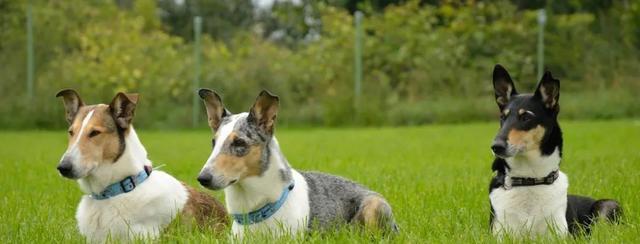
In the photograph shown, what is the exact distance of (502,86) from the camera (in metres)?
6.41

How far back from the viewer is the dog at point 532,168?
5.90 metres

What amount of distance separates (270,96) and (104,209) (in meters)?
1.28

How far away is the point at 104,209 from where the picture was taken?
5.83m

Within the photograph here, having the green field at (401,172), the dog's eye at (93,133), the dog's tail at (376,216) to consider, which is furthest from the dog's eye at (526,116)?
the dog's eye at (93,133)

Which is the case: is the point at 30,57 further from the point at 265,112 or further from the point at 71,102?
the point at 265,112

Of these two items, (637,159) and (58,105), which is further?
(58,105)

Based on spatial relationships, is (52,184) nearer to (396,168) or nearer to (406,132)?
(396,168)

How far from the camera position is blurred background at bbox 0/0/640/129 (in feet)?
73.9

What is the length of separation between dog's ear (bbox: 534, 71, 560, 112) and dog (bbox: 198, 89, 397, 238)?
1.24 metres

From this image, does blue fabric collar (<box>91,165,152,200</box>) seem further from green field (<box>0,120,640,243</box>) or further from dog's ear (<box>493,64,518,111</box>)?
dog's ear (<box>493,64,518,111</box>)

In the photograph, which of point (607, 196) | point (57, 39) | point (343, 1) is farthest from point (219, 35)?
point (607, 196)

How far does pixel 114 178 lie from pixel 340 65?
700 inches

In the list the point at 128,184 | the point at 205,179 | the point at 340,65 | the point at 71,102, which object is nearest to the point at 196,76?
the point at 340,65

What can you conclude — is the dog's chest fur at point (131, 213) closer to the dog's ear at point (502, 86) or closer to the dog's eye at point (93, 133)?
the dog's eye at point (93, 133)
